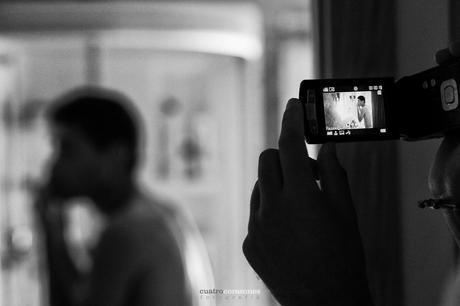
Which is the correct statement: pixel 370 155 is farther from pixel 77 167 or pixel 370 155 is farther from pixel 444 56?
pixel 77 167

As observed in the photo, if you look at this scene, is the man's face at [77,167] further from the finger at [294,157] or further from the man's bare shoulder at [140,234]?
the finger at [294,157]

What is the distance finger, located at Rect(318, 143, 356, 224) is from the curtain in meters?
0.15

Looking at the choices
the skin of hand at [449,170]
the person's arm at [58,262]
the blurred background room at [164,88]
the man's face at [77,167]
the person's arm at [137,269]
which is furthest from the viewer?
the blurred background room at [164,88]

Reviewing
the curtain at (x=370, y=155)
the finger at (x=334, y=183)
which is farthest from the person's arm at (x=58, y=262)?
the finger at (x=334, y=183)

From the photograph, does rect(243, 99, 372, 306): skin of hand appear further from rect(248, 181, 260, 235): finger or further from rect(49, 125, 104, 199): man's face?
rect(49, 125, 104, 199): man's face

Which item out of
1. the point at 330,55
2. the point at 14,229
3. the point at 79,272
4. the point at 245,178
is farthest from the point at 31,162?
the point at 330,55

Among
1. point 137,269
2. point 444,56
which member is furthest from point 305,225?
point 137,269

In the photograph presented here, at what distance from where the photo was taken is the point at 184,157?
283 cm

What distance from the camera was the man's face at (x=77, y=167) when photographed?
4.35ft

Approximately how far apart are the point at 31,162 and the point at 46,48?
478mm

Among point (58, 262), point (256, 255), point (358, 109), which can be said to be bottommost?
point (58, 262)

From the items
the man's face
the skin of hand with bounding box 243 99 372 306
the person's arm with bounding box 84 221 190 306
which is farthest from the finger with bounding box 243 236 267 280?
the man's face

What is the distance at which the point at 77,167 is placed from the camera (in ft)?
4.43

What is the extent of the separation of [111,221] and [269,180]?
0.80m
